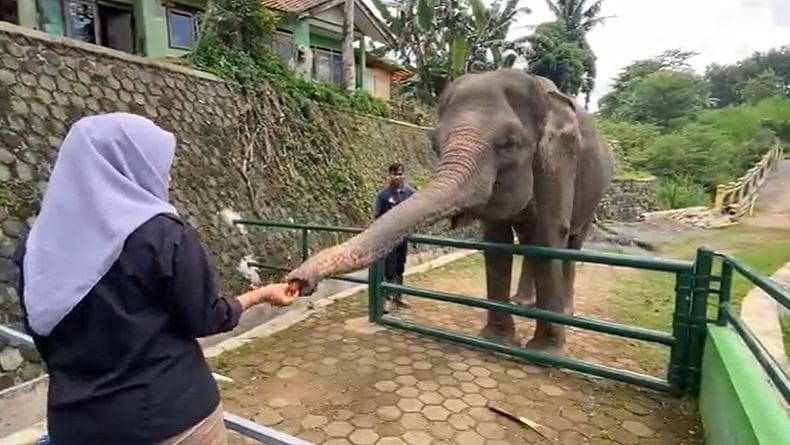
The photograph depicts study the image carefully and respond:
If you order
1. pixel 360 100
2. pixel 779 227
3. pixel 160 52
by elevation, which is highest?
pixel 160 52

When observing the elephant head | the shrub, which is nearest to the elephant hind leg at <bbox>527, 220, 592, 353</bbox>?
the elephant head

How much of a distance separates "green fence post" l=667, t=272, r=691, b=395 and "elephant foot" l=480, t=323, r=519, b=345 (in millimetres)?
1248

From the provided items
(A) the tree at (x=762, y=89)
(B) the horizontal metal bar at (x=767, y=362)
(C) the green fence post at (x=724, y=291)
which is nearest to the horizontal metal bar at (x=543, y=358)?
(C) the green fence post at (x=724, y=291)

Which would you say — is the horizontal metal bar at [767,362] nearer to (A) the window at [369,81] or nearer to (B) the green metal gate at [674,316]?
(B) the green metal gate at [674,316]

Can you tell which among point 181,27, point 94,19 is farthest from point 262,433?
point 181,27

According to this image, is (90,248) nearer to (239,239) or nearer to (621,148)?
(239,239)

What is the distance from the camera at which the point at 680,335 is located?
3.22 metres

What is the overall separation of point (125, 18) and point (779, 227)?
18.2 m

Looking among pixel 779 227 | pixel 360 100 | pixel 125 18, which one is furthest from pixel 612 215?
pixel 125 18

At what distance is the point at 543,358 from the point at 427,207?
1545mm

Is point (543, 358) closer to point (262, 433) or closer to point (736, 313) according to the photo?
point (736, 313)

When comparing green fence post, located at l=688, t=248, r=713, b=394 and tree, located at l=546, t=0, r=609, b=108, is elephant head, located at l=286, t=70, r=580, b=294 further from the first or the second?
tree, located at l=546, t=0, r=609, b=108

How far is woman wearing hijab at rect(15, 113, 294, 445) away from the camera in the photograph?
1223 millimetres

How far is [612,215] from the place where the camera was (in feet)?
61.9
